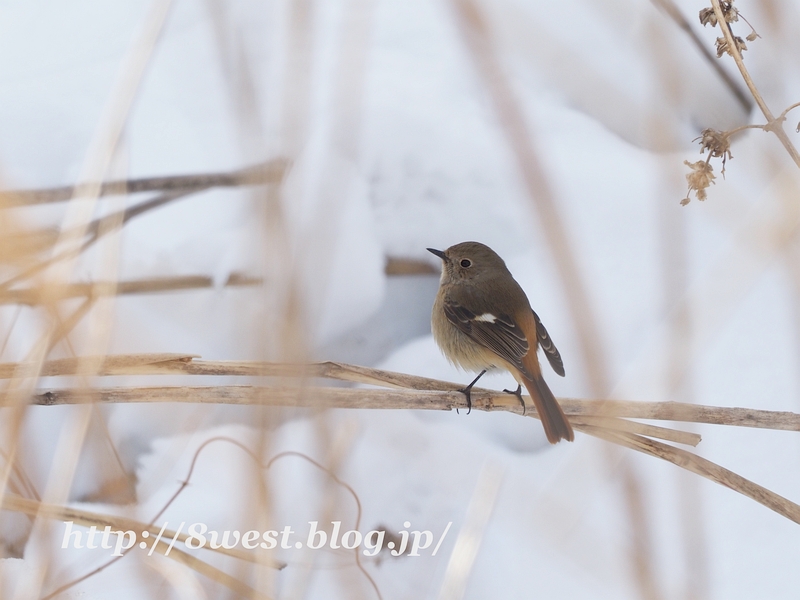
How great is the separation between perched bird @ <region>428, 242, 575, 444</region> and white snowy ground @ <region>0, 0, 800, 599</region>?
0.50 feet

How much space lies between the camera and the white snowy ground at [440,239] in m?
1.41

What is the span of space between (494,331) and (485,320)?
0.31 feet

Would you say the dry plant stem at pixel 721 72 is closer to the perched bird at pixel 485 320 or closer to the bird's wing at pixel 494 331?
the perched bird at pixel 485 320

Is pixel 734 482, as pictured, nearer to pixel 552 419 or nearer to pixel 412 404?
pixel 552 419

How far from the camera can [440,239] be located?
271 cm

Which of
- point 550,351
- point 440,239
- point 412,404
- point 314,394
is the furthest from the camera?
point 440,239

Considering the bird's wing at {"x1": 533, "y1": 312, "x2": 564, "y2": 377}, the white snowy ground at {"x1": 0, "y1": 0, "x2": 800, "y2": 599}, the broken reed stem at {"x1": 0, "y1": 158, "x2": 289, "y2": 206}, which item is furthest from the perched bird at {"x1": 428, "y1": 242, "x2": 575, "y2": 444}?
the broken reed stem at {"x1": 0, "y1": 158, "x2": 289, "y2": 206}

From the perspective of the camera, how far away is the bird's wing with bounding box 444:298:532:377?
2.11 meters

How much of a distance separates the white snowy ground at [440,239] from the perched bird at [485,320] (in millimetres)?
152

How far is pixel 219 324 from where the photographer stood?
238 centimetres

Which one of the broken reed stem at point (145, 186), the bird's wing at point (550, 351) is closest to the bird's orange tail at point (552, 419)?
the bird's wing at point (550, 351)

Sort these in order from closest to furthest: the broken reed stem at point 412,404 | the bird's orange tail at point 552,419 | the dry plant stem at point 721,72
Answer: the broken reed stem at point 412,404
the bird's orange tail at point 552,419
the dry plant stem at point 721,72

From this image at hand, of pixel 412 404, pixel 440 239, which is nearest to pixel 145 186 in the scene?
pixel 440 239

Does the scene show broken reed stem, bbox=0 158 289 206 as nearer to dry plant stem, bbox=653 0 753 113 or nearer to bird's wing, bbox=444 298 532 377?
bird's wing, bbox=444 298 532 377
